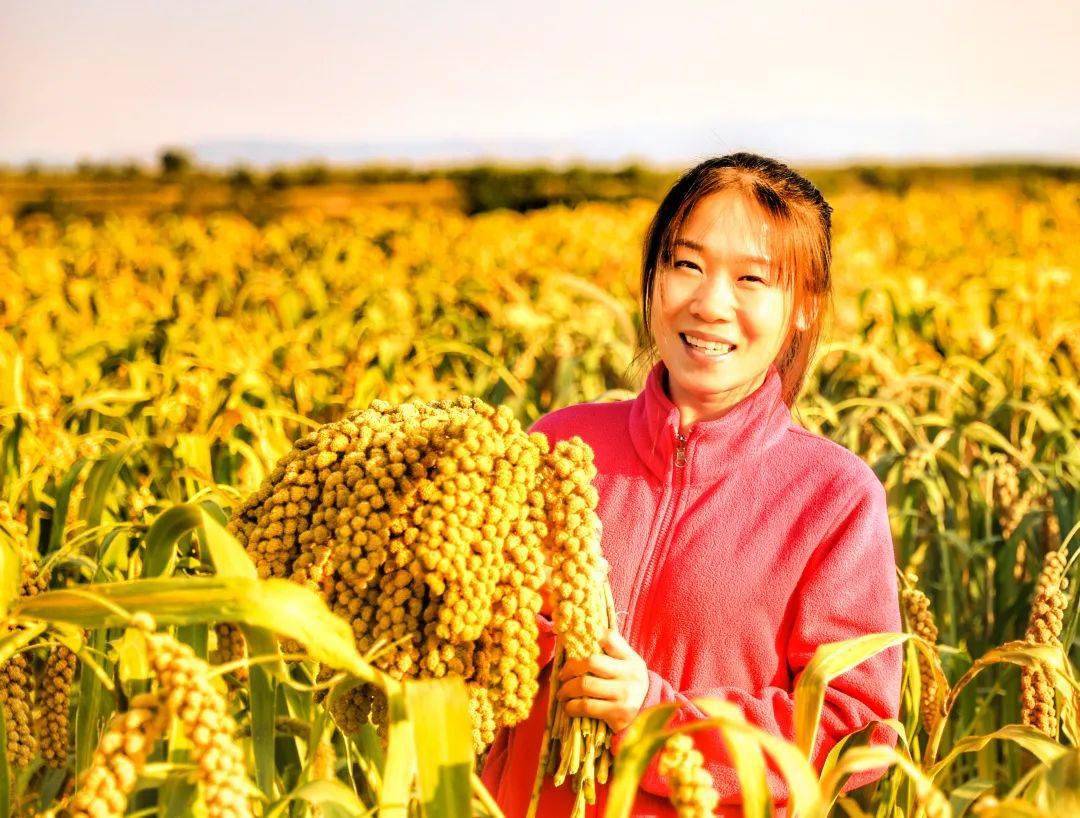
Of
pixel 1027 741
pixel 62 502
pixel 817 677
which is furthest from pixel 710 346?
pixel 62 502

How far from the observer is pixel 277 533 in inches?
48.3

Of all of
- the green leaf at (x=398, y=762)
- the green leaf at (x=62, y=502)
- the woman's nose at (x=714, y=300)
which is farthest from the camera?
the green leaf at (x=62, y=502)

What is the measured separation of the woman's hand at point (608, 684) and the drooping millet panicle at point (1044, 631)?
615 mm

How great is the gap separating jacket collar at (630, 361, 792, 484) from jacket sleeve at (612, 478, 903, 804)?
0.18 meters

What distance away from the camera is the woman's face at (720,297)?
1.74 meters

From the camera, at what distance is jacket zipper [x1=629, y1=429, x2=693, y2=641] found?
1794mm

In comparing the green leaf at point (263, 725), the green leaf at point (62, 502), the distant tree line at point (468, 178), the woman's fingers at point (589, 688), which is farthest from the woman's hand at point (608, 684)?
the distant tree line at point (468, 178)

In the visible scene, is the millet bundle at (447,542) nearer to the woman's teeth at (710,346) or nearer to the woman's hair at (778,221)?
the woman's teeth at (710,346)

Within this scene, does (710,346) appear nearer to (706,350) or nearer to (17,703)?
(706,350)

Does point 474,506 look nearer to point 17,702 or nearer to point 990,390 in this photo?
point 17,702

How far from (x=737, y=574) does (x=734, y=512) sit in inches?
3.9

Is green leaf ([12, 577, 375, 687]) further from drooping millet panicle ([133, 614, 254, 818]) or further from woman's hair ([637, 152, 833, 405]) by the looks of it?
woman's hair ([637, 152, 833, 405])

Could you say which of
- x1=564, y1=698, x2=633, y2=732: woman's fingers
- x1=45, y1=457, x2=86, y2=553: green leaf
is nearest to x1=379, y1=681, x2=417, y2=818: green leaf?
x1=564, y1=698, x2=633, y2=732: woman's fingers

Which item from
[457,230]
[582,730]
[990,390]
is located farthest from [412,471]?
[457,230]
